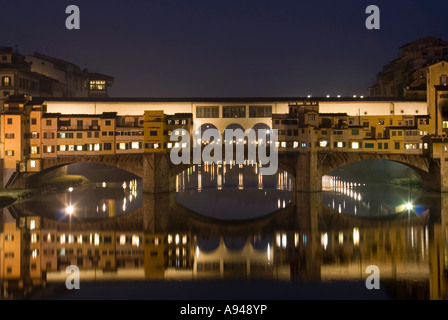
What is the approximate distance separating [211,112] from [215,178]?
Answer: 48.5 feet

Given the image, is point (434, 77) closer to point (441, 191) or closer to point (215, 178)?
point (441, 191)

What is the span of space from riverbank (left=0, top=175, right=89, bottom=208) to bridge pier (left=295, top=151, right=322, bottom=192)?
19497mm

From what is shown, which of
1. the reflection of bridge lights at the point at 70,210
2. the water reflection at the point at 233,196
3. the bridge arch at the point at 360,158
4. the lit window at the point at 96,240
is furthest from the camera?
the bridge arch at the point at 360,158

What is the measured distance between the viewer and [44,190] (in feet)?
133

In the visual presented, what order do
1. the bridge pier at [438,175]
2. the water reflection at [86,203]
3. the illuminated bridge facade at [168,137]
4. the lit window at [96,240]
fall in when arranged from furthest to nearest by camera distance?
the illuminated bridge facade at [168,137], the bridge pier at [438,175], the water reflection at [86,203], the lit window at [96,240]

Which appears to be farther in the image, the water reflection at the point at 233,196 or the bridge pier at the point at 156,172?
the bridge pier at the point at 156,172

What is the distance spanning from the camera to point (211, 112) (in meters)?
45.9

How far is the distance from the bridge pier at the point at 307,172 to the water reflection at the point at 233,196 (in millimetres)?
1595

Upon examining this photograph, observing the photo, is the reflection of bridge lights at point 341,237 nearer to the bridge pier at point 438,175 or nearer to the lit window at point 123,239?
the lit window at point 123,239

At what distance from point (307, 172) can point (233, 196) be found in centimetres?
630

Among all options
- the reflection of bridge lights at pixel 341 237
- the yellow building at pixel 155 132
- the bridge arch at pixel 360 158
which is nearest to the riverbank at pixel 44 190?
the yellow building at pixel 155 132

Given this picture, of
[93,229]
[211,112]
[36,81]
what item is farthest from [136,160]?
[36,81]

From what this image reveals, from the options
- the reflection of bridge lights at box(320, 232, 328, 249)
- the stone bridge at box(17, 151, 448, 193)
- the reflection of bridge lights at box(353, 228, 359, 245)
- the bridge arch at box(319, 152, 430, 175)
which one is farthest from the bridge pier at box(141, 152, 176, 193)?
the reflection of bridge lights at box(353, 228, 359, 245)

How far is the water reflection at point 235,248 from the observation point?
64.1 feet
